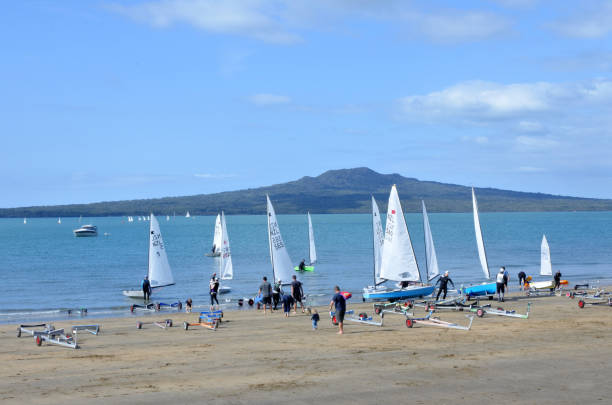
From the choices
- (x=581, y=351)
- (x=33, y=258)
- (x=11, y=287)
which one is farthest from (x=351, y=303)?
(x=33, y=258)

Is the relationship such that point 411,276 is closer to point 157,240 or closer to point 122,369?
point 157,240

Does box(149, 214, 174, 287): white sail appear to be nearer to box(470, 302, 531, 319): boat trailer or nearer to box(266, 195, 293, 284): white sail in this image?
box(266, 195, 293, 284): white sail

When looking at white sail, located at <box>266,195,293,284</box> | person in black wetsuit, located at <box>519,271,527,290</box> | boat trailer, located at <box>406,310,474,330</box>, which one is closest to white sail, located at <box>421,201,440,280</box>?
person in black wetsuit, located at <box>519,271,527,290</box>

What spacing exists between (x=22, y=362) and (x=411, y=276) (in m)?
23.0

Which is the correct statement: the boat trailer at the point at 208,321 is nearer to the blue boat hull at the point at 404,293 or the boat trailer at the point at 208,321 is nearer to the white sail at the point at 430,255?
the blue boat hull at the point at 404,293

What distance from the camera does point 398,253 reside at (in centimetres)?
3719

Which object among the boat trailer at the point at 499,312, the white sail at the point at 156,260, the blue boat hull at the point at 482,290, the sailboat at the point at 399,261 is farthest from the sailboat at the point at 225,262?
the boat trailer at the point at 499,312

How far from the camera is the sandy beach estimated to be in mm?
15078

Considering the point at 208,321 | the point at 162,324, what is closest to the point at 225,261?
the point at 208,321

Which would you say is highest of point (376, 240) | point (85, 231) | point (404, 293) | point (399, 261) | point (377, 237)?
point (85, 231)

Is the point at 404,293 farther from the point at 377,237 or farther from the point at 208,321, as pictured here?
the point at 208,321

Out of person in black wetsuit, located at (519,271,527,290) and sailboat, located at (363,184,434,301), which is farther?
person in black wetsuit, located at (519,271,527,290)

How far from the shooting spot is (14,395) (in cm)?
1529

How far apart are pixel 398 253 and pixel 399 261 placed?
467 millimetres
